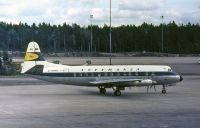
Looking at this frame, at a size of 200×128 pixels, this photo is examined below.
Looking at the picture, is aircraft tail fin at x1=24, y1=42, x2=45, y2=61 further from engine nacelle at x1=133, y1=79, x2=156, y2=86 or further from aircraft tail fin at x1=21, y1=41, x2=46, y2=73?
engine nacelle at x1=133, y1=79, x2=156, y2=86

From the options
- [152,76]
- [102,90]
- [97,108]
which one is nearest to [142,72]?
[152,76]

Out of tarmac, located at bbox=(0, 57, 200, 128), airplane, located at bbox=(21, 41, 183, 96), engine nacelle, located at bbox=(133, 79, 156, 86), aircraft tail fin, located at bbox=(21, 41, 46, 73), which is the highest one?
aircraft tail fin, located at bbox=(21, 41, 46, 73)

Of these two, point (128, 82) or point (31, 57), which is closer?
point (128, 82)

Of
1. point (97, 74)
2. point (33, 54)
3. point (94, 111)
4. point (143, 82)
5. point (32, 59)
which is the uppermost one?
point (33, 54)

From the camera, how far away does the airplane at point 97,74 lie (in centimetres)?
4651

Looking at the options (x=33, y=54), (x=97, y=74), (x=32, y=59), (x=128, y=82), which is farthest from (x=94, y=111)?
(x=33, y=54)

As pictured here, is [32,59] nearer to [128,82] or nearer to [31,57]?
[31,57]

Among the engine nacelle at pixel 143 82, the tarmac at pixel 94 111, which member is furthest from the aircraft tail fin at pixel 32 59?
the engine nacelle at pixel 143 82

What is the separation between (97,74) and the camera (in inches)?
1863

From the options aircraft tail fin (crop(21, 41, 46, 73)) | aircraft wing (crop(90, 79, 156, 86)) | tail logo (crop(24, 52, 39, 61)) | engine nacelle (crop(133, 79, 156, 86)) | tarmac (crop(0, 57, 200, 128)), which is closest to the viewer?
tarmac (crop(0, 57, 200, 128))

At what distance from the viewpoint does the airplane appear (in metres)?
46.5

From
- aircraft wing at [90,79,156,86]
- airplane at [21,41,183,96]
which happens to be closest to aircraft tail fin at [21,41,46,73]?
airplane at [21,41,183,96]

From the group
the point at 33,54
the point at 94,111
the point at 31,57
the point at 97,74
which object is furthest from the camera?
the point at 33,54

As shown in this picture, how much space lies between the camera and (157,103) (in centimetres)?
3812
